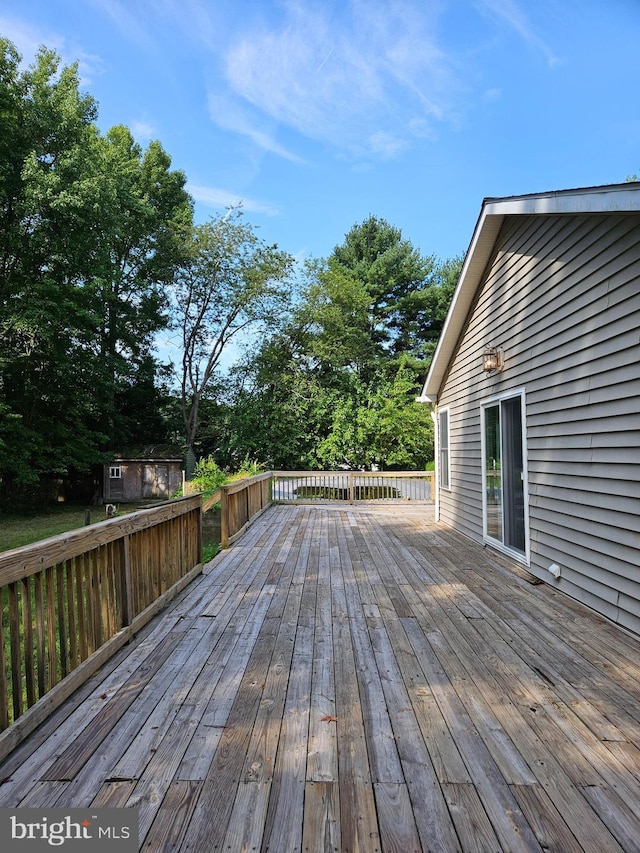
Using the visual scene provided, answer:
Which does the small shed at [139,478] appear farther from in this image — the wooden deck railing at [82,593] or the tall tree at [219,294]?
the wooden deck railing at [82,593]

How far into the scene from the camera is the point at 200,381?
21.2m

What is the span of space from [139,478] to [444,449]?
1382cm

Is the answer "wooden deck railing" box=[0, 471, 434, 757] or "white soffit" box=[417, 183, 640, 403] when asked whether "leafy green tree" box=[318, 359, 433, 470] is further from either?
"wooden deck railing" box=[0, 471, 434, 757]

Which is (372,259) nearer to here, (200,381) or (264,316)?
(264,316)

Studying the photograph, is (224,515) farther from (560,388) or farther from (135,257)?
(135,257)

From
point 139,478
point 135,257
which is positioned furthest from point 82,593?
point 135,257

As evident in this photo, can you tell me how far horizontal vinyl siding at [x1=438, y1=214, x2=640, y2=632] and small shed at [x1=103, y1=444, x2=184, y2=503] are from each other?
15.5 m

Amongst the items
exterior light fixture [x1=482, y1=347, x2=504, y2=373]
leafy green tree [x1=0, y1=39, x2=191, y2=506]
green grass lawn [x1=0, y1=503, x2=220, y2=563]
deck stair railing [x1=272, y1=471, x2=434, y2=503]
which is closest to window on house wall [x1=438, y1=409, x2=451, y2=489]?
exterior light fixture [x1=482, y1=347, x2=504, y2=373]

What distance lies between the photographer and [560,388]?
13.2ft

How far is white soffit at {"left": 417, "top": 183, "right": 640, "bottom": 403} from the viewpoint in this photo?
2.87 metres

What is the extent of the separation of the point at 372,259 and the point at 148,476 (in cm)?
1439

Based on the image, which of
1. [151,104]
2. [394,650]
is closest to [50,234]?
[151,104]

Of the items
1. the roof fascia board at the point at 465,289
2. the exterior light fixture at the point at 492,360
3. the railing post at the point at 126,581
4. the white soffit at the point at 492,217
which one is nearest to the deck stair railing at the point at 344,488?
the white soffit at the point at 492,217

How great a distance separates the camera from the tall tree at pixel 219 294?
66.1 feet
